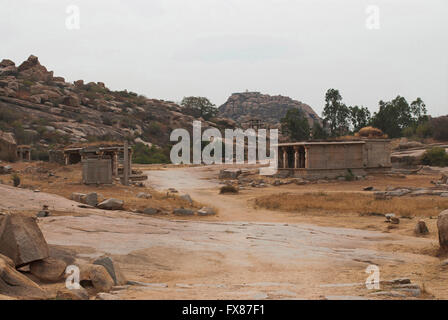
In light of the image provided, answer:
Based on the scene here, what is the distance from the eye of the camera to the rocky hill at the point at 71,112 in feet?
166

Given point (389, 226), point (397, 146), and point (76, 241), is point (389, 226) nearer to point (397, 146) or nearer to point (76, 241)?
point (76, 241)

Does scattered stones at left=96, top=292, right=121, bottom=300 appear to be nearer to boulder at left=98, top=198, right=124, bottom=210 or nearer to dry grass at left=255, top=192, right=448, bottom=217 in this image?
boulder at left=98, top=198, right=124, bottom=210

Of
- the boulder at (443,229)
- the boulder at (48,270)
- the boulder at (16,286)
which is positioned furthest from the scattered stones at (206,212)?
the boulder at (16,286)

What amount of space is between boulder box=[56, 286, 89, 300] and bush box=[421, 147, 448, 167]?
39.6 m

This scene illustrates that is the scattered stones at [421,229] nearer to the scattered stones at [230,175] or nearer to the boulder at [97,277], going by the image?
the boulder at [97,277]

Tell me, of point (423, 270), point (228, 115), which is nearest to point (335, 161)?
point (423, 270)

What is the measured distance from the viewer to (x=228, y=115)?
157 metres

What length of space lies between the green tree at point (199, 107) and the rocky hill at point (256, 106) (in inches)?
2066

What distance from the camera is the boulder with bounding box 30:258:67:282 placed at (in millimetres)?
5840

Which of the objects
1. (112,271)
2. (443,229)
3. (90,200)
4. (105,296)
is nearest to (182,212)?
(90,200)

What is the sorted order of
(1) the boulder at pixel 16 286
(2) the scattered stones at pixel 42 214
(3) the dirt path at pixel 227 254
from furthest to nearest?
(2) the scattered stones at pixel 42 214 < (3) the dirt path at pixel 227 254 < (1) the boulder at pixel 16 286

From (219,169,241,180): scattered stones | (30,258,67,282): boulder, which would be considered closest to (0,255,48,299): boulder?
(30,258,67,282): boulder

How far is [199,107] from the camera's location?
92.6m
